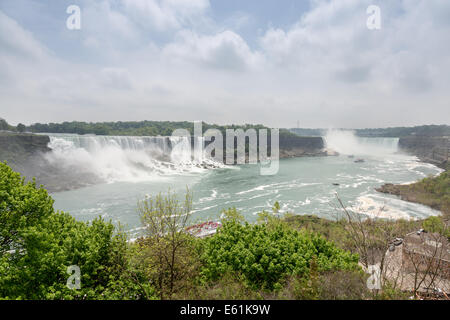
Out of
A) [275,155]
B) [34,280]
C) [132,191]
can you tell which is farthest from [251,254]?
[275,155]

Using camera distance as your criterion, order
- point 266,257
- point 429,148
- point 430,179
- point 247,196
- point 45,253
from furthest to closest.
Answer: point 429,148 < point 430,179 < point 247,196 < point 266,257 < point 45,253

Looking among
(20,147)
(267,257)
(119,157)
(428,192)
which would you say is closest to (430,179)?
(428,192)

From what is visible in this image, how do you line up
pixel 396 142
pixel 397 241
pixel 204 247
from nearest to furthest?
pixel 204 247 → pixel 397 241 → pixel 396 142

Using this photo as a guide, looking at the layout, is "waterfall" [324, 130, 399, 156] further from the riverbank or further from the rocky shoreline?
the riverbank

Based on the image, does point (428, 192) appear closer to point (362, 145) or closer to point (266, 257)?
point (266, 257)
